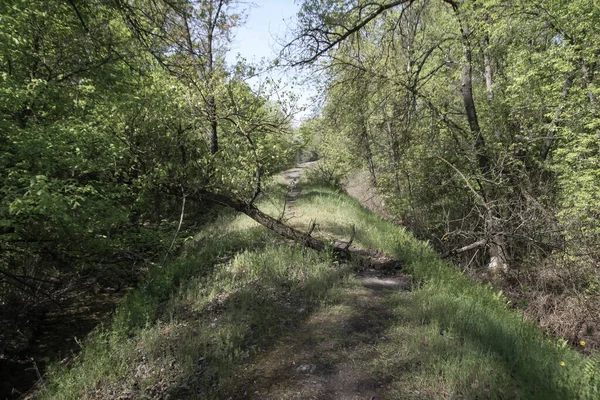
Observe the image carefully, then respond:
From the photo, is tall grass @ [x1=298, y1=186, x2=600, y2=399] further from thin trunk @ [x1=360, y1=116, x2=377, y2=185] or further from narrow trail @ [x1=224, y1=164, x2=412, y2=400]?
thin trunk @ [x1=360, y1=116, x2=377, y2=185]

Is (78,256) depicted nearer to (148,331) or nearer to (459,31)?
(148,331)

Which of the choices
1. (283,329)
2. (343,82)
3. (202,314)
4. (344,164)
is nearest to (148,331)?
(202,314)

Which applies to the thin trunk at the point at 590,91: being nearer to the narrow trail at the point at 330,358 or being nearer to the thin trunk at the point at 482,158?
the thin trunk at the point at 482,158

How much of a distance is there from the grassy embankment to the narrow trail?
0.06 metres

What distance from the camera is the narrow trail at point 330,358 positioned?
3186 mm

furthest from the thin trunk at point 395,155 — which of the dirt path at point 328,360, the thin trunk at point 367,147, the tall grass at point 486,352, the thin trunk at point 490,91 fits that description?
the dirt path at point 328,360

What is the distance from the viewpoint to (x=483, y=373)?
3102 millimetres

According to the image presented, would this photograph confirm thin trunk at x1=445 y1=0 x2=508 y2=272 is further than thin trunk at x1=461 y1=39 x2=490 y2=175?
No

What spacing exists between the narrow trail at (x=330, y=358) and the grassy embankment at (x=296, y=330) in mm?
56

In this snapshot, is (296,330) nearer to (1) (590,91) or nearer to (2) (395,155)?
(1) (590,91)

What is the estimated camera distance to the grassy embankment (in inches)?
125

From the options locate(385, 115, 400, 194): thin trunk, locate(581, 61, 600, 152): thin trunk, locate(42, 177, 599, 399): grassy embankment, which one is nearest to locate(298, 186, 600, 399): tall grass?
locate(42, 177, 599, 399): grassy embankment

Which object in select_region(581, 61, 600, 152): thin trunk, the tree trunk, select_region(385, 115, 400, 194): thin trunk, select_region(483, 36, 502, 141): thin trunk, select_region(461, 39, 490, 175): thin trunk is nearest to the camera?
the tree trunk

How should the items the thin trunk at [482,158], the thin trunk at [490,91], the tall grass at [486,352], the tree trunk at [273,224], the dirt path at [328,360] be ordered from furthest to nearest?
1. the thin trunk at [490,91]
2. the thin trunk at [482,158]
3. the tree trunk at [273,224]
4. the dirt path at [328,360]
5. the tall grass at [486,352]
